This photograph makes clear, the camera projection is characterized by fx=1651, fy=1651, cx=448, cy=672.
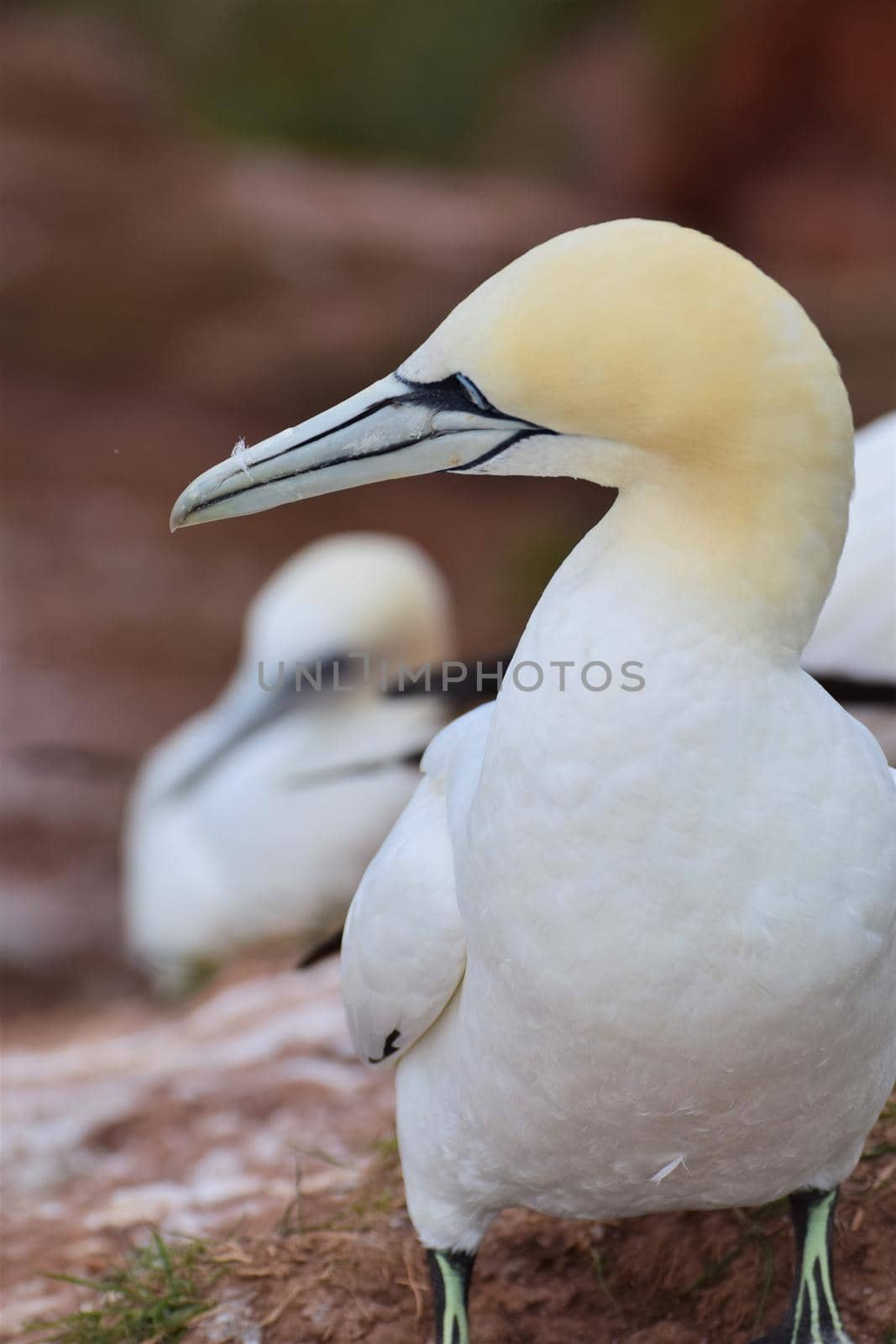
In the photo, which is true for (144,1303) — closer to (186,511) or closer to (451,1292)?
(451,1292)

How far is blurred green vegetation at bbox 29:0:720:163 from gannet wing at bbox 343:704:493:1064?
1074cm

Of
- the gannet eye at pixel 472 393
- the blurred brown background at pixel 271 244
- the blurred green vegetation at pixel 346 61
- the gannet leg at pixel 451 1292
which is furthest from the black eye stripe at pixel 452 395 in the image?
the blurred green vegetation at pixel 346 61

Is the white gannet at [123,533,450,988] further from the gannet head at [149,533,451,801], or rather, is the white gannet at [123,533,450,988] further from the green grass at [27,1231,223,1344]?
the green grass at [27,1231,223,1344]

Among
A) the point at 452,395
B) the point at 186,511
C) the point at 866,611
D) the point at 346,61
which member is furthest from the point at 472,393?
the point at 346,61

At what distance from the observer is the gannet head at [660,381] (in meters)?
1.78

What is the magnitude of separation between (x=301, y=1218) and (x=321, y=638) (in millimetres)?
3410

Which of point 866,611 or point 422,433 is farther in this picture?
point 866,611

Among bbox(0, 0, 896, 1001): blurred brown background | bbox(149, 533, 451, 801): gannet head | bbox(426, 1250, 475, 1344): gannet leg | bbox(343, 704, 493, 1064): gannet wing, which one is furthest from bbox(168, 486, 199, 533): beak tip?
bbox(0, 0, 896, 1001): blurred brown background

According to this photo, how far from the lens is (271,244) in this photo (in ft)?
34.6

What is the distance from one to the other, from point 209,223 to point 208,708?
3.48 m

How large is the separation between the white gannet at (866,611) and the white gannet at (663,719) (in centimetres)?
163

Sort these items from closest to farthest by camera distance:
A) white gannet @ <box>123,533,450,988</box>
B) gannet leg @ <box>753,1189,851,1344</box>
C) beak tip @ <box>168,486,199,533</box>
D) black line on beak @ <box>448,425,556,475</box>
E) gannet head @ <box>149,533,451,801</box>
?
black line on beak @ <box>448,425,556,475</box>, beak tip @ <box>168,486,199,533</box>, gannet leg @ <box>753,1189,851,1344</box>, white gannet @ <box>123,533,450,988</box>, gannet head @ <box>149,533,451,801</box>

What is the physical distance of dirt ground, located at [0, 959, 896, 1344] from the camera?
265 cm

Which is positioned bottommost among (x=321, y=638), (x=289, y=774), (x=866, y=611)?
(x=289, y=774)
